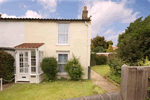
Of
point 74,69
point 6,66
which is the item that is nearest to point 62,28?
point 74,69

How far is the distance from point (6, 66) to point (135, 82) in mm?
8368

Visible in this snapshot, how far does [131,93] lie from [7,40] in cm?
1012

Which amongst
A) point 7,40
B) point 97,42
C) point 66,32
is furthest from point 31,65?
point 97,42

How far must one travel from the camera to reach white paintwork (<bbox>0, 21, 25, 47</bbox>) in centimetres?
820

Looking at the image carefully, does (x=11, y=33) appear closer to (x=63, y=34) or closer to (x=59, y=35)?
(x=59, y=35)

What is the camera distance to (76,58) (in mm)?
8219

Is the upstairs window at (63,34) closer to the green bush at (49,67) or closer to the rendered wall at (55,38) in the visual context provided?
the rendered wall at (55,38)

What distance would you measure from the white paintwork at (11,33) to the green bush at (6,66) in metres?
1.67

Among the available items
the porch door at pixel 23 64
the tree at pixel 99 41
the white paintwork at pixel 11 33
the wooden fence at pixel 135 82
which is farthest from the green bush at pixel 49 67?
the tree at pixel 99 41

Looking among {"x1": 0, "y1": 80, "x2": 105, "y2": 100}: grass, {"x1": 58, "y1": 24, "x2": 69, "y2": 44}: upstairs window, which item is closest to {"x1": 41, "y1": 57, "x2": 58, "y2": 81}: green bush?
{"x1": 0, "y1": 80, "x2": 105, "y2": 100}: grass

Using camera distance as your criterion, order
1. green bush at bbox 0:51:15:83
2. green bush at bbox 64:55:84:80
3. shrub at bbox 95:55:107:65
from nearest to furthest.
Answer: green bush at bbox 0:51:15:83 → green bush at bbox 64:55:84:80 → shrub at bbox 95:55:107:65

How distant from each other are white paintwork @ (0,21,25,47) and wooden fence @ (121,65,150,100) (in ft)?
28.2

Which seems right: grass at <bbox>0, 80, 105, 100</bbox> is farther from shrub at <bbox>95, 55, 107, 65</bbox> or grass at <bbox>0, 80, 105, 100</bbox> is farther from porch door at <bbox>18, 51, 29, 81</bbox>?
shrub at <bbox>95, 55, 107, 65</bbox>

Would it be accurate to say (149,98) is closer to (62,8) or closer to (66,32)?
(66,32)
